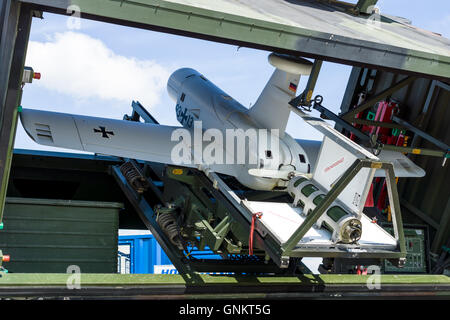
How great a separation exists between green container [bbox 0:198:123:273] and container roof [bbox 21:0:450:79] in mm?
3200

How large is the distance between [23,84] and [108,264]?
288 cm

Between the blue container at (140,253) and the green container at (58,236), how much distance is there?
A: 3.22m

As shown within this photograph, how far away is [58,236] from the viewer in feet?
25.0

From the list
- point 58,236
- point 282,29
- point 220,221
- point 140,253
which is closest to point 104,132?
point 58,236

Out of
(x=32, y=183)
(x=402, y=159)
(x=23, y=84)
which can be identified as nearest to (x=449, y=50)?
(x=402, y=159)

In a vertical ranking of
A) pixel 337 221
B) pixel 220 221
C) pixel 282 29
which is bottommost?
pixel 220 221

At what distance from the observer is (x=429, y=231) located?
9578 mm

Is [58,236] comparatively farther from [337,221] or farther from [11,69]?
[337,221]

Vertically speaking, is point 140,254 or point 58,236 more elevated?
point 58,236

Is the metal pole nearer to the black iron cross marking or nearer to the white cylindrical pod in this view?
the white cylindrical pod

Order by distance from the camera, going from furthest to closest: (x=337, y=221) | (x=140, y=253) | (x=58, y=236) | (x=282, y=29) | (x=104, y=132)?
(x=140, y=253), (x=104, y=132), (x=58, y=236), (x=337, y=221), (x=282, y=29)

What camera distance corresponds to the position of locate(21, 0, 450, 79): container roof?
5.09 metres

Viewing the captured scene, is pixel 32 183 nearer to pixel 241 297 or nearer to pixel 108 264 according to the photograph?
pixel 108 264

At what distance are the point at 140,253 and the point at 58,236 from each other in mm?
3558
